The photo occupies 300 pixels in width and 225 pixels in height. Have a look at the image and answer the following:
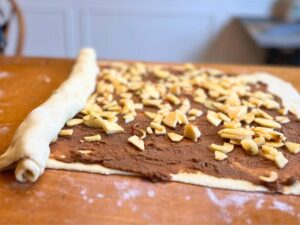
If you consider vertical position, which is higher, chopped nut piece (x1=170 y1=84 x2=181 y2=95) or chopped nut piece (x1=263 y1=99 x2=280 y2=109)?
chopped nut piece (x1=263 y1=99 x2=280 y2=109)

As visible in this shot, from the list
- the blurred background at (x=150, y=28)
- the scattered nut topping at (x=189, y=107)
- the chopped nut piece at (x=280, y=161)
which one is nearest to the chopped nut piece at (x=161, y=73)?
the scattered nut topping at (x=189, y=107)

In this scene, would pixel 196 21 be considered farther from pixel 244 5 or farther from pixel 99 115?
pixel 99 115

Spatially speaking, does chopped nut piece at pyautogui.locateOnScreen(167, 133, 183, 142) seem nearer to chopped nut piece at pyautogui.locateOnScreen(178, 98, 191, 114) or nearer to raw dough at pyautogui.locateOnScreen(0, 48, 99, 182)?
chopped nut piece at pyautogui.locateOnScreen(178, 98, 191, 114)

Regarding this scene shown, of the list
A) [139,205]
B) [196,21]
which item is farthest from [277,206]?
[196,21]

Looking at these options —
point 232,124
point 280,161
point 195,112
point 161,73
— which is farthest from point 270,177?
point 161,73

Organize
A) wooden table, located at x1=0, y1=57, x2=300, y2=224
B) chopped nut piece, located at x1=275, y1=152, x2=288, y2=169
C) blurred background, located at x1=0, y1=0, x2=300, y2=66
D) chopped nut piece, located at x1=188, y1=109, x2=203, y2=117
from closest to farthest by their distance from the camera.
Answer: wooden table, located at x1=0, y1=57, x2=300, y2=224 < chopped nut piece, located at x1=275, y1=152, x2=288, y2=169 < chopped nut piece, located at x1=188, y1=109, x2=203, y2=117 < blurred background, located at x1=0, y1=0, x2=300, y2=66

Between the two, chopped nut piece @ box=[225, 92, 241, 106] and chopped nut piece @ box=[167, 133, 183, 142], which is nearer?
chopped nut piece @ box=[167, 133, 183, 142]

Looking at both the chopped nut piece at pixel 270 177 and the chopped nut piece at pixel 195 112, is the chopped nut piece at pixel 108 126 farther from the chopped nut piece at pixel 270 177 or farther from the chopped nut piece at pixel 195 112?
the chopped nut piece at pixel 270 177

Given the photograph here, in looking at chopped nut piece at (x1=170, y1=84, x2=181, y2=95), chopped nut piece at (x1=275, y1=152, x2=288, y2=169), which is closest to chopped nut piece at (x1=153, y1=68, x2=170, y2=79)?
chopped nut piece at (x1=170, y1=84, x2=181, y2=95)
